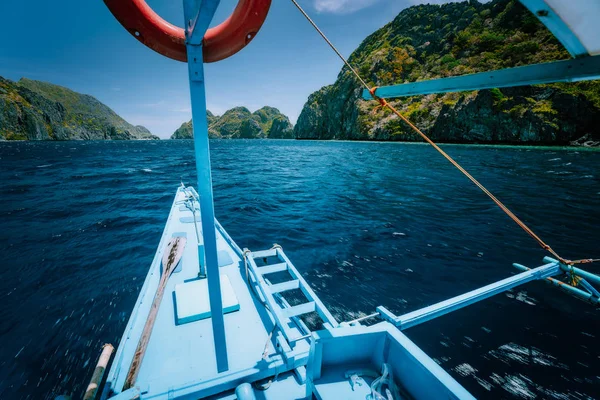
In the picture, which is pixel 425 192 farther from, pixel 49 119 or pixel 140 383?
pixel 49 119

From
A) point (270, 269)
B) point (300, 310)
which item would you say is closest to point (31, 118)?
point (270, 269)

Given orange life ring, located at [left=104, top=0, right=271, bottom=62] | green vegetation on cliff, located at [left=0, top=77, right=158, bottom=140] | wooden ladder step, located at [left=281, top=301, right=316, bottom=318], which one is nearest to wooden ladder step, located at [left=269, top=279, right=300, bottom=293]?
wooden ladder step, located at [left=281, top=301, right=316, bottom=318]

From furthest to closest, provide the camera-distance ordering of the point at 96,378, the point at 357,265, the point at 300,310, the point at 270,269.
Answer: the point at 357,265 → the point at 270,269 → the point at 300,310 → the point at 96,378

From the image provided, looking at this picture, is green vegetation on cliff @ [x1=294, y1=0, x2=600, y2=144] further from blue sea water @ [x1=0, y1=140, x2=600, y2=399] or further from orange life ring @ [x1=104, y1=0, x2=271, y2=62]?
orange life ring @ [x1=104, y1=0, x2=271, y2=62]

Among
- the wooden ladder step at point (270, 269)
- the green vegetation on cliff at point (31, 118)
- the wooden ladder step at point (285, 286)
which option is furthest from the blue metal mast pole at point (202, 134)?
the green vegetation on cliff at point (31, 118)

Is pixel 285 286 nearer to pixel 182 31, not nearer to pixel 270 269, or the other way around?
pixel 270 269

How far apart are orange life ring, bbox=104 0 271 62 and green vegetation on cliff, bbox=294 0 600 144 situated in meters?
27.3

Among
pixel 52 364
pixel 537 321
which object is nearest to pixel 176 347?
pixel 52 364

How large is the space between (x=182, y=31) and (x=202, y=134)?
40.1 inches

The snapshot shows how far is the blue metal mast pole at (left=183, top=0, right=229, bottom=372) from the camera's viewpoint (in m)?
1.65

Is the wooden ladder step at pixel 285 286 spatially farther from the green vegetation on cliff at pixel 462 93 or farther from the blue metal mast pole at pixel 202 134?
the green vegetation on cliff at pixel 462 93

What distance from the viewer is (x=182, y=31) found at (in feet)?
7.04

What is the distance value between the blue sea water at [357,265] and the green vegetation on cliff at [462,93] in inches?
791

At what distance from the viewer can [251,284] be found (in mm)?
4336
